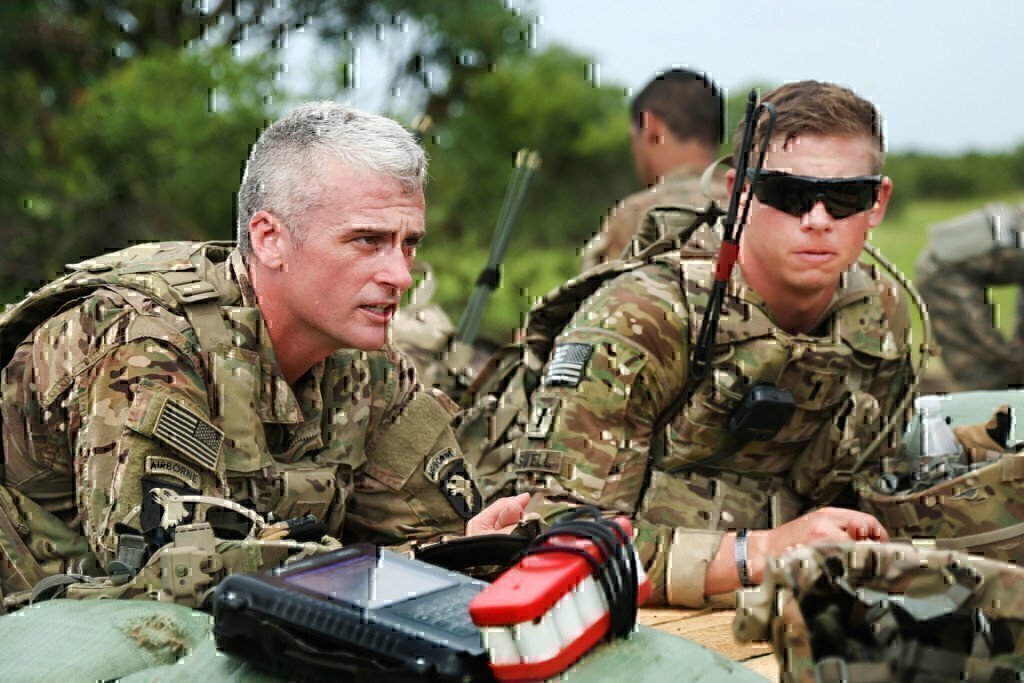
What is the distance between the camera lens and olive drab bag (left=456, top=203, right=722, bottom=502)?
362cm

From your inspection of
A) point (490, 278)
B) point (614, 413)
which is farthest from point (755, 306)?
point (490, 278)

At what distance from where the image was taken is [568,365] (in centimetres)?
328

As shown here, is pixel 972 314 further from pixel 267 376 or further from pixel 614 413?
pixel 267 376

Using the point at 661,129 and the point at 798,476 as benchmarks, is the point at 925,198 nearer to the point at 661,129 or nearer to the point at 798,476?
the point at 661,129

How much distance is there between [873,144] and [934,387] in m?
5.85

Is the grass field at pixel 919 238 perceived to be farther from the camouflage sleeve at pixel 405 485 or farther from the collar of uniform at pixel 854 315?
the camouflage sleeve at pixel 405 485

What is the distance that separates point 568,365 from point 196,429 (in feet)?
3.37

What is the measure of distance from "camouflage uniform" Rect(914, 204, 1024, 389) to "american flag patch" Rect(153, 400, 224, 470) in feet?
17.2

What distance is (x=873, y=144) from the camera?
344 cm

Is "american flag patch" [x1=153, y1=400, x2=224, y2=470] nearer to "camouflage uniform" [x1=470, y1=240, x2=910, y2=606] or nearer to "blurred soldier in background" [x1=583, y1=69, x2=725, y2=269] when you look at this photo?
"camouflage uniform" [x1=470, y1=240, x2=910, y2=606]

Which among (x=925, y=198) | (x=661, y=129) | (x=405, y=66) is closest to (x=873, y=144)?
(x=661, y=129)

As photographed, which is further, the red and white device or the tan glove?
the tan glove

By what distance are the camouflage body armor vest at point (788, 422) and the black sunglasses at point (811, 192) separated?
0.25m

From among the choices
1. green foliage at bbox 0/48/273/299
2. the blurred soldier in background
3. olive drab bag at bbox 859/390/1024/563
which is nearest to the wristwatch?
olive drab bag at bbox 859/390/1024/563
